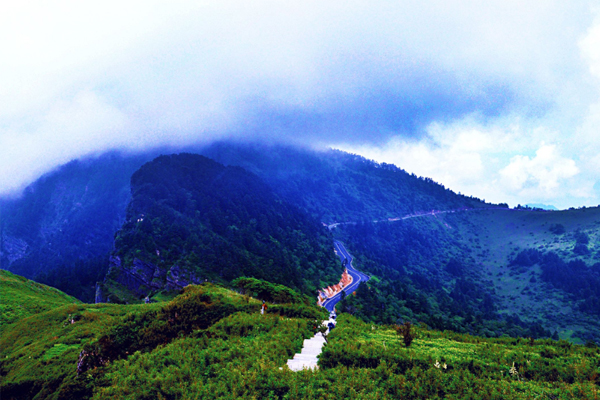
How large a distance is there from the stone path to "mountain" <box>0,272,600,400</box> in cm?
50

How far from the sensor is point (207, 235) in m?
83.2

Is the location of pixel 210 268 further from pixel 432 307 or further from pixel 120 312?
pixel 432 307

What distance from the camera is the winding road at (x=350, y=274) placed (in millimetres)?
76525

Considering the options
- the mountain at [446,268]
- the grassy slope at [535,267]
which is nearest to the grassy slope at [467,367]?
the mountain at [446,268]

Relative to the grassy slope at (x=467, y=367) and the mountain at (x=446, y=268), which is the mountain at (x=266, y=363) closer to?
the grassy slope at (x=467, y=367)

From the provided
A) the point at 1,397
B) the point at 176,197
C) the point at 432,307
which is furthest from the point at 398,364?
the point at 176,197

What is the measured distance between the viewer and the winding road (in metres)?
76.5

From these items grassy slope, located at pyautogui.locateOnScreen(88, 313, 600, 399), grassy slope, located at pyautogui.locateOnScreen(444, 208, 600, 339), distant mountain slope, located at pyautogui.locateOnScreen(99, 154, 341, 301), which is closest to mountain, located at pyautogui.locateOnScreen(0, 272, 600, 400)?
grassy slope, located at pyautogui.locateOnScreen(88, 313, 600, 399)

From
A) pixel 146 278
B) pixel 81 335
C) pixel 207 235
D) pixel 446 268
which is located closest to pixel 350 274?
pixel 207 235

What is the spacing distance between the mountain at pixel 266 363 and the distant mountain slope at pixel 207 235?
4302 cm

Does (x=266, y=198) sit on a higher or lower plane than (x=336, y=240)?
higher

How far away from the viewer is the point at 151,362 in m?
14.6

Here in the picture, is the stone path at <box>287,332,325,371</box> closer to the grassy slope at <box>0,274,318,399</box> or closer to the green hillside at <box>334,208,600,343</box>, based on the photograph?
the grassy slope at <box>0,274,318,399</box>

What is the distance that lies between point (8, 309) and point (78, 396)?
2603 cm
